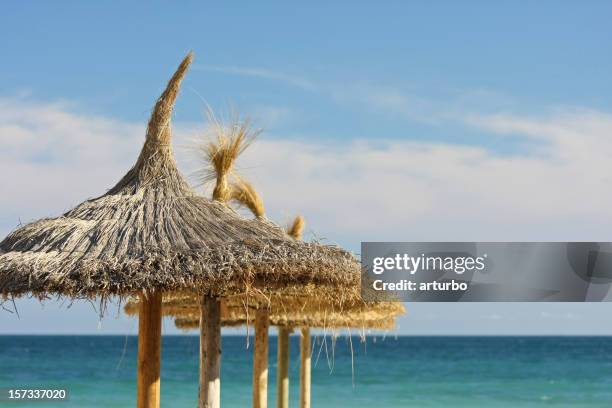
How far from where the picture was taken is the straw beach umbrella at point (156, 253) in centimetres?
642

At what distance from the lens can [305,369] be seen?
13305mm

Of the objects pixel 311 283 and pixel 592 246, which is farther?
pixel 592 246

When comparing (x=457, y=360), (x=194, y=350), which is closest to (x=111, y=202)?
(x=457, y=360)

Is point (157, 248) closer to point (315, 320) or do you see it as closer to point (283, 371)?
point (315, 320)

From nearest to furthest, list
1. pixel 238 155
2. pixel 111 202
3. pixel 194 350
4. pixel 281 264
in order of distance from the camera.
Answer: pixel 281 264
pixel 111 202
pixel 238 155
pixel 194 350

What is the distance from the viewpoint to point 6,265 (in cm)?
666

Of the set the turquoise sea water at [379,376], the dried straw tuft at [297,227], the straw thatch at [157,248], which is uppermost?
the dried straw tuft at [297,227]

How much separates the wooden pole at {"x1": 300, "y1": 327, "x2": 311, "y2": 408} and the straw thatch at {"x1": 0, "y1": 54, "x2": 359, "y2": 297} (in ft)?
18.8

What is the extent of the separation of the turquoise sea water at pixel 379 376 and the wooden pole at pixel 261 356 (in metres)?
10.3

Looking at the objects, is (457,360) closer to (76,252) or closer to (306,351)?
(306,351)

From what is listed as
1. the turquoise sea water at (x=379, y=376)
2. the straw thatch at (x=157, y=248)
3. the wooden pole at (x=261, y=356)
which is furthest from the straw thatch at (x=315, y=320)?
the turquoise sea water at (x=379, y=376)

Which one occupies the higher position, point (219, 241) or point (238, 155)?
point (238, 155)

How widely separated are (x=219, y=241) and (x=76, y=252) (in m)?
0.96

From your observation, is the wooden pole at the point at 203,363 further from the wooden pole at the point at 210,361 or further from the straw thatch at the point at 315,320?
the straw thatch at the point at 315,320
